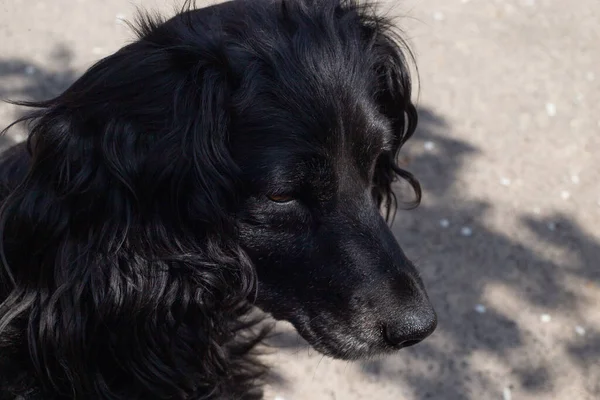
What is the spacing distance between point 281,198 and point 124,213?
51 centimetres

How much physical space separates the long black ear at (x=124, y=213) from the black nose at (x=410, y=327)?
0.54m

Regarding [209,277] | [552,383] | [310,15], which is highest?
[310,15]

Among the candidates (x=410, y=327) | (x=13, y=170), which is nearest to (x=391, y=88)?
(x=410, y=327)

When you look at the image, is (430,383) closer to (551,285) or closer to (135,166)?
(551,285)

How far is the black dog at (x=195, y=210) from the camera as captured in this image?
2.51 meters

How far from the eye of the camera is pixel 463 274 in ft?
13.7

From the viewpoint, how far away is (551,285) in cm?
416

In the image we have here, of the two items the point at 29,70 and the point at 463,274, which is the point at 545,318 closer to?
the point at 463,274

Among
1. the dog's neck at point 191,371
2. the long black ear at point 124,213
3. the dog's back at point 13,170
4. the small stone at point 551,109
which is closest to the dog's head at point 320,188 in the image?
the long black ear at point 124,213

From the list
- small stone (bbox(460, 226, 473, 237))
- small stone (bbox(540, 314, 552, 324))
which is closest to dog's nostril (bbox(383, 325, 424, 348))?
small stone (bbox(540, 314, 552, 324))

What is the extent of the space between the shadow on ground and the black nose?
93cm

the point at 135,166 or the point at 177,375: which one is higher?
the point at 135,166

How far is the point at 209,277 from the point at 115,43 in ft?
9.52

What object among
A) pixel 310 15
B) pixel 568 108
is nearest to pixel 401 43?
pixel 310 15
